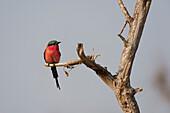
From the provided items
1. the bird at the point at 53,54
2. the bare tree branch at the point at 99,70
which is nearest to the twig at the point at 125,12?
the bare tree branch at the point at 99,70

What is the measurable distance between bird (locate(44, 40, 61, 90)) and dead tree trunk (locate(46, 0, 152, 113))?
1.30ft

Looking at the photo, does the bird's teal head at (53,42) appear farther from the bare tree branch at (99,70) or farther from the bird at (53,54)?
the bare tree branch at (99,70)

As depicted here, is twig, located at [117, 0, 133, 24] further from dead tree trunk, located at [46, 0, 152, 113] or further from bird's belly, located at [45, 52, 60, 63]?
bird's belly, located at [45, 52, 60, 63]

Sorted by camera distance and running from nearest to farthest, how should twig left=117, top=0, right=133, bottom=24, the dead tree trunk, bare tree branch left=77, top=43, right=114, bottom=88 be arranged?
bare tree branch left=77, top=43, right=114, bottom=88, the dead tree trunk, twig left=117, top=0, right=133, bottom=24

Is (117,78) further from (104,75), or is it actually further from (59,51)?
(59,51)

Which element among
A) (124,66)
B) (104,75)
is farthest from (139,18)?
(104,75)

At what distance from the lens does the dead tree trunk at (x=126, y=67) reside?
2.30 metres

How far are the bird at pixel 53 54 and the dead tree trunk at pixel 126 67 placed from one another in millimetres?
395

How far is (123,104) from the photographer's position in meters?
2.33

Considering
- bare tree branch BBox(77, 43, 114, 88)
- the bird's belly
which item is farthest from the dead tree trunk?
the bird's belly

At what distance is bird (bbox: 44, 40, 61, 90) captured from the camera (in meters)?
2.76

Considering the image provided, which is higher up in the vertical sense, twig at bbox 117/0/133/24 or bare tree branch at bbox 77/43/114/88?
twig at bbox 117/0/133/24

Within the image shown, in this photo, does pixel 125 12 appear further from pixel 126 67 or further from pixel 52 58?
pixel 52 58

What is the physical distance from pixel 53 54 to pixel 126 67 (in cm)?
84
